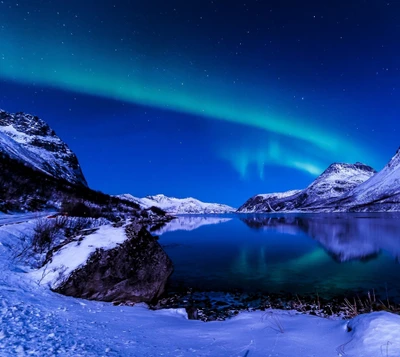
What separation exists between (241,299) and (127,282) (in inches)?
270

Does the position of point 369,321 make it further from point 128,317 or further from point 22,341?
point 22,341

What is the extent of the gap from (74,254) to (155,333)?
7299 mm

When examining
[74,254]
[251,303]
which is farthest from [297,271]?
[74,254]

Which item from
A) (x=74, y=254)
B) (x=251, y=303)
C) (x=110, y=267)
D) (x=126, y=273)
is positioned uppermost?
(x=74, y=254)

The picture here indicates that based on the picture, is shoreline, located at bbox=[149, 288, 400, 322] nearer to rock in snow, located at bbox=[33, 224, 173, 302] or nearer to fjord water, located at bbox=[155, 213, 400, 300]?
fjord water, located at bbox=[155, 213, 400, 300]

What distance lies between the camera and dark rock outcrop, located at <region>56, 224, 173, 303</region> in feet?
36.6

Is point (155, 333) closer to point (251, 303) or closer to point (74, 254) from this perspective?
point (74, 254)

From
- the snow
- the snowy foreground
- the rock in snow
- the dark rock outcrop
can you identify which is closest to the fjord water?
the dark rock outcrop

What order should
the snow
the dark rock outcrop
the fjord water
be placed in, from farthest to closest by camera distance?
the fjord water, the dark rock outcrop, the snow

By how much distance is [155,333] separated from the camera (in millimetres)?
7109

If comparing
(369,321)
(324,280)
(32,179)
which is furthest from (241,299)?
(32,179)

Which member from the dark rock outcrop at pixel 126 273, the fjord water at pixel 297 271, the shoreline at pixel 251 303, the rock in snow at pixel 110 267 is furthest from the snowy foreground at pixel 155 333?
the fjord water at pixel 297 271

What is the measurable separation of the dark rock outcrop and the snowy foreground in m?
1.73

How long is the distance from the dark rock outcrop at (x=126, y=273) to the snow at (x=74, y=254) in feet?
0.90
